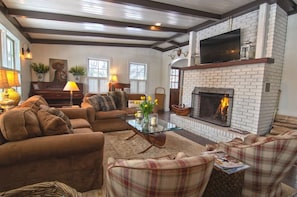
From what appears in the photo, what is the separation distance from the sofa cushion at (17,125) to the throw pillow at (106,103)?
248 centimetres

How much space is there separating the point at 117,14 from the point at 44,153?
3.43m

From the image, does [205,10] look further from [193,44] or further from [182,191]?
[182,191]

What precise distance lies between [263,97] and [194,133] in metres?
1.66

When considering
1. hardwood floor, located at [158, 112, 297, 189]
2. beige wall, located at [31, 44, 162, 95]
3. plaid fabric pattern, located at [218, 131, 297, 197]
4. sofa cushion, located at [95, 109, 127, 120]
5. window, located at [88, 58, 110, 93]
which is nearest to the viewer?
plaid fabric pattern, located at [218, 131, 297, 197]

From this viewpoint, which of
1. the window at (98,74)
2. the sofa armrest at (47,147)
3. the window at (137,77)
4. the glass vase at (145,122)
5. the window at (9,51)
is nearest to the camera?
the sofa armrest at (47,147)

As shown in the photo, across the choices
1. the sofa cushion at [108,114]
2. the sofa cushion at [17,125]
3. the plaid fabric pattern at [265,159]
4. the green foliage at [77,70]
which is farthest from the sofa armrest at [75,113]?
the green foliage at [77,70]

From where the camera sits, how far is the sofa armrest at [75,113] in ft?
11.1

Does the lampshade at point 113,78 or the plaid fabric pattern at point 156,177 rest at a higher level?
the lampshade at point 113,78

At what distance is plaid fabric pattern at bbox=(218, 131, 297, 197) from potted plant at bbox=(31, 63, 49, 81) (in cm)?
632

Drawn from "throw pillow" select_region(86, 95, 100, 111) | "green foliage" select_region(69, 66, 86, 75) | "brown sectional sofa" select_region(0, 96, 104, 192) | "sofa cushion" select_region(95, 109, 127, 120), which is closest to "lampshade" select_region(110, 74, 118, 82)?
"green foliage" select_region(69, 66, 86, 75)

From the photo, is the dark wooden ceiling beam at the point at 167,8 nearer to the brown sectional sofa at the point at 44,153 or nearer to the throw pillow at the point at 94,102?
the throw pillow at the point at 94,102

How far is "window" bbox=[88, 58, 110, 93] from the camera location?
22.6ft

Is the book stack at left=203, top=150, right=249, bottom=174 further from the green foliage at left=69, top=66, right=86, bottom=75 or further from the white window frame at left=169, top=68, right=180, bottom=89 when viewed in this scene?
the white window frame at left=169, top=68, right=180, bottom=89

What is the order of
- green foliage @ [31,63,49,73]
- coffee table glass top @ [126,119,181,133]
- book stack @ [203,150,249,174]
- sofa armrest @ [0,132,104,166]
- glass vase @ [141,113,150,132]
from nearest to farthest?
1. book stack @ [203,150,249,174]
2. sofa armrest @ [0,132,104,166]
3. coffee table glass top @ [126,119,181,133]
4. glass vase @ [141,113,150,132]
5. green foliage @ [31,63,49,73]
